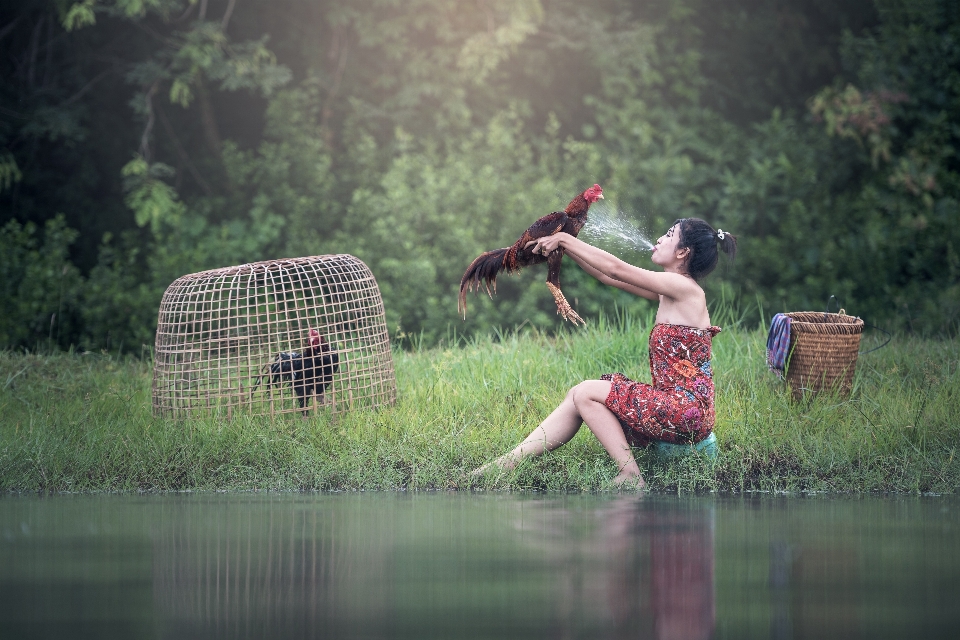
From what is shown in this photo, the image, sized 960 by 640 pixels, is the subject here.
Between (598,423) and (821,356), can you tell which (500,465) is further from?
(821,356)

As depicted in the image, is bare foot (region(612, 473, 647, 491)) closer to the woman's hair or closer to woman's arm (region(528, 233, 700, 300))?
woman's arm (region(528, 233, 700, 300))

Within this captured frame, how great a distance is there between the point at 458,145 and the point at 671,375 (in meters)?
7.36

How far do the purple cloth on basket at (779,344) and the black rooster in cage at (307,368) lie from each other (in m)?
2.70

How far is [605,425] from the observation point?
6453 mm

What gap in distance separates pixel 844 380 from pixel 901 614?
3955 millimetres

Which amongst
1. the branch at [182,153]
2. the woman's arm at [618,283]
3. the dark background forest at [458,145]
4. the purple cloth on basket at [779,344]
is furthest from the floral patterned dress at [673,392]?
the branch at [182,153]

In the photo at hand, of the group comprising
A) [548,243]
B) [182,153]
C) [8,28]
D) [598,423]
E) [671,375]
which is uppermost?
[8,28]

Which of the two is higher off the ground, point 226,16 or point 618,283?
point 226,16

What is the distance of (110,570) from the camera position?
4.58m

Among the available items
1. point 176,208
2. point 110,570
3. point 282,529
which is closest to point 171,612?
point 110,570

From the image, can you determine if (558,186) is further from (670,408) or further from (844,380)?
(670,408)

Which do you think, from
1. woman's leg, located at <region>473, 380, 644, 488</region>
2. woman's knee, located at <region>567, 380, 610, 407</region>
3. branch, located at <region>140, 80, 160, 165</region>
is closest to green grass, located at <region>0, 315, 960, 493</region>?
woman's leg, located at <region>473, 380, 644, 488</region>

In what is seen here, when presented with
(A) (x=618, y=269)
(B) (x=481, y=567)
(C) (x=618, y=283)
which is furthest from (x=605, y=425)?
(B) (x=481, y=567)

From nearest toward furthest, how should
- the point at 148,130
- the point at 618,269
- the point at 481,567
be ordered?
the point at 481,567
the point at 618,269
the point at 148,130
